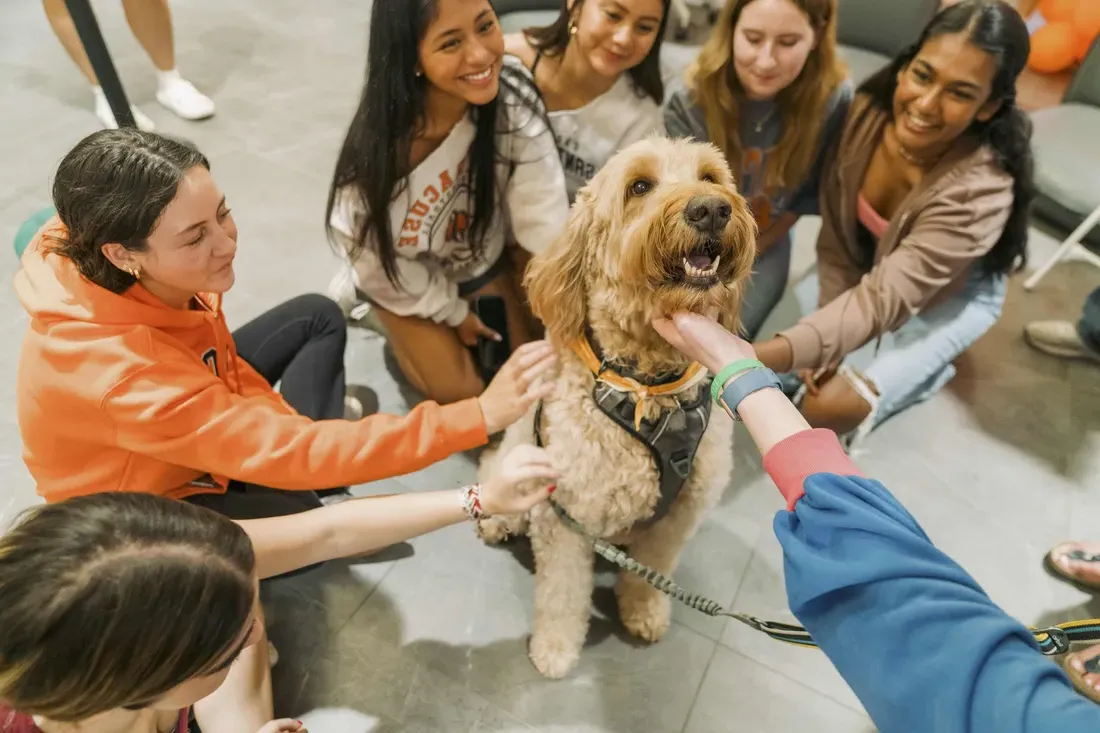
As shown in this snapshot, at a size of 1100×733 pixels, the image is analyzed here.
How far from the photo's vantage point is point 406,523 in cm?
147

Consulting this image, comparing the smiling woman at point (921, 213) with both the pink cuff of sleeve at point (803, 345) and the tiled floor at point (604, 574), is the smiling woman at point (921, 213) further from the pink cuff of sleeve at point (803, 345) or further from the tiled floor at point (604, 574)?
the tiled floor at point (604, 574)

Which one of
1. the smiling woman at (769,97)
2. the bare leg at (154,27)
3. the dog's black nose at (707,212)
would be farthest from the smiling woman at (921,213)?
the bare leg at (154,27)

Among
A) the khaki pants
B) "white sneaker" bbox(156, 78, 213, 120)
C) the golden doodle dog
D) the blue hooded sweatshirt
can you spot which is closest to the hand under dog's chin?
the golden doodle dog

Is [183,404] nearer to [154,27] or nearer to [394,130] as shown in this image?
[394,130]

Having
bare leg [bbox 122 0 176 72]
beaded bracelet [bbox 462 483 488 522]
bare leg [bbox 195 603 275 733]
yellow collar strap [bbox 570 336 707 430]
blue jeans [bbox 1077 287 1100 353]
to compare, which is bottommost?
bare leg [bbox 195 603 275 733]

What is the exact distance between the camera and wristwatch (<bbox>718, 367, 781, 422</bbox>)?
3.77ft

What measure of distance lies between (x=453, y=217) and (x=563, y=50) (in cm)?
64

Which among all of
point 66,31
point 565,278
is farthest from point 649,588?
point 66,31

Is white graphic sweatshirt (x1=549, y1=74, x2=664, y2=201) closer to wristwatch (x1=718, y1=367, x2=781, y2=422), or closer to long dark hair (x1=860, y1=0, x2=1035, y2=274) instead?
long dark hair (x1=860, y1=0, x2=1035, y2=274)

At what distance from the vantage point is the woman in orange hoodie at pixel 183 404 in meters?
1.21

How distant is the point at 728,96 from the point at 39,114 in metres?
3.42

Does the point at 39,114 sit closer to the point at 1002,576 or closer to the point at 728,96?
the point at 728,96

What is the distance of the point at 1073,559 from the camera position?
2061 mm

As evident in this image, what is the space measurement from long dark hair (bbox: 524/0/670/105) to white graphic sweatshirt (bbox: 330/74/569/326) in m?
0.34
